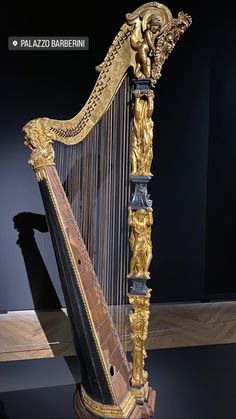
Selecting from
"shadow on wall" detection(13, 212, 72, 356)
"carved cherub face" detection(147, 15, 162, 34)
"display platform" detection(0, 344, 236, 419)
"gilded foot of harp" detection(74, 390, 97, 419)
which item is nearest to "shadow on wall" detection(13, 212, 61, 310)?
"shadow on wall" detection(13, 212, 72, 356)

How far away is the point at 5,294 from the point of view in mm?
3527

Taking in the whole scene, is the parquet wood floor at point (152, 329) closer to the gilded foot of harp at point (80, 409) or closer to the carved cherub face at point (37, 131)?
the gilded foot of harp at point (80, 409)

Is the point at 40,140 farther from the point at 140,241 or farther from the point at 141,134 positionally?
the point at 140,241

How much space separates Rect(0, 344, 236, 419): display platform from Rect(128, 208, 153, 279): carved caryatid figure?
1.98 ft

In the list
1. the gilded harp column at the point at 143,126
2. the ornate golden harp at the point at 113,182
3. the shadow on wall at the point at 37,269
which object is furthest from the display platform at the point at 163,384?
the shadow on wall at the point at 37,269

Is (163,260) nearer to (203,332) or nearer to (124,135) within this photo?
(203,332)

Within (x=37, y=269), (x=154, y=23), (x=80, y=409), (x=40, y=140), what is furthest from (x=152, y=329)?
(x=154, y=23)

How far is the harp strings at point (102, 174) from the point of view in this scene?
1640 mm

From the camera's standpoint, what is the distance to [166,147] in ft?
12.2

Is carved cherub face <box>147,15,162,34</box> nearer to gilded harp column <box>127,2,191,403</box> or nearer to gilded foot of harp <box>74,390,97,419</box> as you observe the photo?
gilded harp column <box>127,2,191,403</box>

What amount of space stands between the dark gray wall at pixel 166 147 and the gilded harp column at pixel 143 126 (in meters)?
2.03

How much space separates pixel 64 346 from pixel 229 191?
6.21 ft

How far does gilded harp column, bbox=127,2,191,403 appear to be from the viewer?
4.95 ft

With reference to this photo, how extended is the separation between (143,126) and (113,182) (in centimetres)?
27
